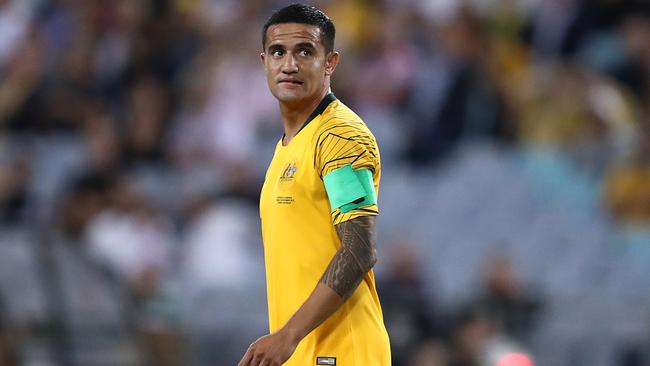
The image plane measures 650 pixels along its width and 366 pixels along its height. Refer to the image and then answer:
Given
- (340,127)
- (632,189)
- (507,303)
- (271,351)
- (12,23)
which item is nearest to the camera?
(271,351)

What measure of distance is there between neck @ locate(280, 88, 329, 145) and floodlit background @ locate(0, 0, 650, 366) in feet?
15.2

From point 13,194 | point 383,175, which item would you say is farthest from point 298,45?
point 13,194

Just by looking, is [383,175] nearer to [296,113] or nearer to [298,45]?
[296,113]

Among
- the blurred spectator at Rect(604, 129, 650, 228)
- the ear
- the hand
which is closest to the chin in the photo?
the ear

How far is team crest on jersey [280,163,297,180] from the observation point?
14.1 ft

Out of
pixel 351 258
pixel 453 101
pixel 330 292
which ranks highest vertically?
pixel 453 101

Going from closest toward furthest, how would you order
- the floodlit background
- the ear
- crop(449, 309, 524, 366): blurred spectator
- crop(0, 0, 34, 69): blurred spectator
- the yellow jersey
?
the yellow jersey, the ear, crop(449, 309, 524, 366): blurred spectator, the floodlit background, crop(0, 0, 34, 69): blurred spectator

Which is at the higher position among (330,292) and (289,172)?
(289,172)

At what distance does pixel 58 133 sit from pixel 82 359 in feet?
10.6

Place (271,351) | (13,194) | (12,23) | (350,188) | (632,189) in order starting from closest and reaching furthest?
(271,351) < (350,188) < (632,189) < (13,194) < (12,23)

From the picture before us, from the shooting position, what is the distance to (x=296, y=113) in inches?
176

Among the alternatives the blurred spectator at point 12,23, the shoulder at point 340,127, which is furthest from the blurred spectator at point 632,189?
the shoulder at point 340,127

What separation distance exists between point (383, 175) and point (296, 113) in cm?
730

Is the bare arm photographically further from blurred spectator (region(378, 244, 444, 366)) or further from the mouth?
blurred spectator (region(378, 244, 444, 366))
